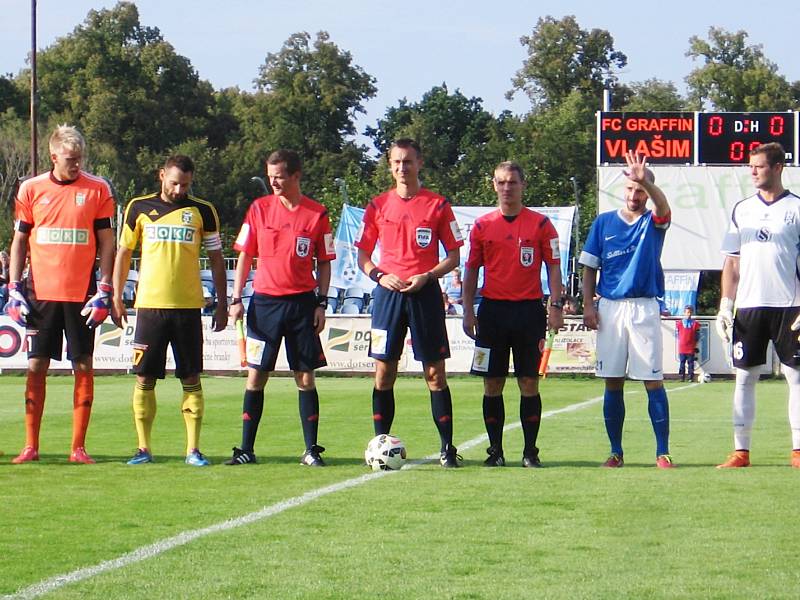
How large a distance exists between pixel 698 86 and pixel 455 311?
178 feet

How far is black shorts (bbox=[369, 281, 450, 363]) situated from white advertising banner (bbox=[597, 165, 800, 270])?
2330 cm

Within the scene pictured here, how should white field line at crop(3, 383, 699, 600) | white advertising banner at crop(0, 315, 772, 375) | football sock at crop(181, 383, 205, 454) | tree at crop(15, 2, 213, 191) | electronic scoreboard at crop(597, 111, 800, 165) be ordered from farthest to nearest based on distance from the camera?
1. tree at crop(15, 2, 213, 191)
2. electronic scoreboard at crop(597, 111, 800, 165)
3. white advertising banner at crop(0, 315, 772, 375)
4. football sock at crop(181, 383, 205, 454)
5. white field line at crop(3, 383, 699, 600)

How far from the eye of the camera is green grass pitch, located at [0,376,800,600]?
213 inches

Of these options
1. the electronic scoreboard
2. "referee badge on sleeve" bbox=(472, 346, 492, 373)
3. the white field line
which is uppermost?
the electronic scoreboard

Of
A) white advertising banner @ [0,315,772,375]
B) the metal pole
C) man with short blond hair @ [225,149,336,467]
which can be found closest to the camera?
man with short blond hair @ [225,149,336,467]

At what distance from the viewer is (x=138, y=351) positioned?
376 inches

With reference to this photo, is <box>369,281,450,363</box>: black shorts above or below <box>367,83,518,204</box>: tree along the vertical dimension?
below

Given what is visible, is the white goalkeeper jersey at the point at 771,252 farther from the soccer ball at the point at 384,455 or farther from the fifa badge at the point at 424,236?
the soccer ball at the point at 384,455

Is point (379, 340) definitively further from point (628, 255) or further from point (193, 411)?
point (628, 255)

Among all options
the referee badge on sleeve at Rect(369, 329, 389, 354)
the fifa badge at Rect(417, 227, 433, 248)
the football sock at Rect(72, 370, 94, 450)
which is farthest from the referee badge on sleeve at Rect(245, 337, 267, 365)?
the fifa badge at Rect(417, 227, 433, 248)

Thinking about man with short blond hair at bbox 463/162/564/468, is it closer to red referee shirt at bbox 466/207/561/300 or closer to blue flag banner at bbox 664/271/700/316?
red referee shirt at bbox 466/207/561/300

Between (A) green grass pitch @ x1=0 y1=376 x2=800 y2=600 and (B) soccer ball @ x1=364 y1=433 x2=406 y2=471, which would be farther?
(B) soccer ball @ x1=364 y1=433 x2=406 y2=471

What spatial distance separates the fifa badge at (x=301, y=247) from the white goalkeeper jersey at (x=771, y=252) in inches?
119

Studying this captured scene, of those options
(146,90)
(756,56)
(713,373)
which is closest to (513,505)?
(713,373)
